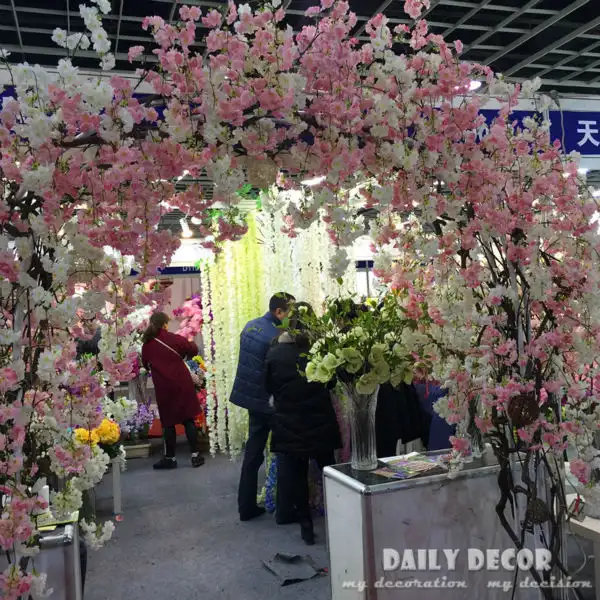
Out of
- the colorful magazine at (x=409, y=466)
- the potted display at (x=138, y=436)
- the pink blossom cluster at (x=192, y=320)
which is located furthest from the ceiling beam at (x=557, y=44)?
the potted display at (x=138, y=436)

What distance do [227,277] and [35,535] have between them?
13.8 feet

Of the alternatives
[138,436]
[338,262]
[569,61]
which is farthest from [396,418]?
[138,436]

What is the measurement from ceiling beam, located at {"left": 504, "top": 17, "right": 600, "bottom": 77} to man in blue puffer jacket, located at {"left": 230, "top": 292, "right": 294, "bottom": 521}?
7.20 feet

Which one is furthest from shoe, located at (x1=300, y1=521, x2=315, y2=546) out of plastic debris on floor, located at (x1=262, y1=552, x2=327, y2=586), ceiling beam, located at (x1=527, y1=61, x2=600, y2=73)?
ceiling beam, located at (x1=527, y1=61, x2=600, y2=73)

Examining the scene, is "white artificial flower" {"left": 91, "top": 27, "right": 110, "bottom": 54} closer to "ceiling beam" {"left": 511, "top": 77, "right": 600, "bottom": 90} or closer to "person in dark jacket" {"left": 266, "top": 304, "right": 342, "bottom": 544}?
"person in dark jacket" {"left": 266, "top": 304, "right": 342, "bottom": 544}

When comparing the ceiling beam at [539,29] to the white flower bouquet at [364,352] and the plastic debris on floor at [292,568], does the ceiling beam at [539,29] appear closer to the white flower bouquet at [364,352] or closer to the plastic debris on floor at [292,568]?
the white flower bouquet at [364,352]

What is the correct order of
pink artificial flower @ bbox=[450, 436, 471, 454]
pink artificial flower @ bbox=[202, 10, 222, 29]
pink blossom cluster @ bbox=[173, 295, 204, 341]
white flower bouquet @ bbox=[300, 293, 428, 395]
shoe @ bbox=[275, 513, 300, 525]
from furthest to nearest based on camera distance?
pink blossom cluster @ bbox=[173, 295, 204, 341], shoe @ bbox=[275, 513, 300, 525], white flower bouquet @ bbox=[300, 293, 428, 395], pink artificial flower @ bbox=[450, 436, 471, 454], pink artificial flower @ bbox=[202, 10, 222, 29]

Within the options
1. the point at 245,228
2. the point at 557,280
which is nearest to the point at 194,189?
the point at 245,228

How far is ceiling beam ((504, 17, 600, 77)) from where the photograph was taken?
4.16 m

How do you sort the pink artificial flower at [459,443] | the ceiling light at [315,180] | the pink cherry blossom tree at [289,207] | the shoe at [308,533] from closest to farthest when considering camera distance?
the pink cherry blossom tree at [289,207]
the ceiling light at [315,180]
the pink artificial flower at [459,443]
the shoe at [308,533]

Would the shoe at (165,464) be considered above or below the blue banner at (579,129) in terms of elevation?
below

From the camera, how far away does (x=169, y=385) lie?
611 cm

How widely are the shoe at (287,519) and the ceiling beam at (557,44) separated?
10.4 feet

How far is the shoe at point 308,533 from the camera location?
154 inches
